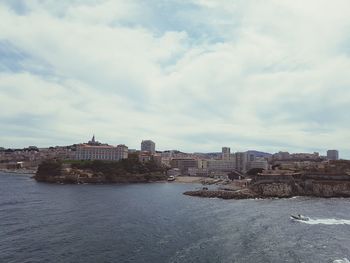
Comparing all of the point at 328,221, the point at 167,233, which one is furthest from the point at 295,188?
the point at 167,233

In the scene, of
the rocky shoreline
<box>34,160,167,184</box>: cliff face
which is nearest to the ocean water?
the rocky shoreline

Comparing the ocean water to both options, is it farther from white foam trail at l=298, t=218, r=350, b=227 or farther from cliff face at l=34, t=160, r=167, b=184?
cliff face at l=34, t=160, r=167, b=184

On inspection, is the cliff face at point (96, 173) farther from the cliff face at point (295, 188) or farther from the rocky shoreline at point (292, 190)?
the cliff face at point (295, 188)

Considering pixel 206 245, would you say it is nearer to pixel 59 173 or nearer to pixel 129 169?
pixel 59 173

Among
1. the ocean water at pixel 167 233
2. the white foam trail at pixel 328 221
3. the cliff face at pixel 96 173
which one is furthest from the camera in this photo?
the cliff face at pixel 96 173

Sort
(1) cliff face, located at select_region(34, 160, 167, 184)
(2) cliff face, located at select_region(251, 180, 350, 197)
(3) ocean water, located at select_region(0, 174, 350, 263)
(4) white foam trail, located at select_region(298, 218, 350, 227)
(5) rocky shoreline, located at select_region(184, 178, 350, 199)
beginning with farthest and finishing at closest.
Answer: (1) cliff face, located at select_region(34, 160, 167, 184) < (2) cliff face, located at select_region(251, 180, 350, 197) < (5) rocky shoreline, located at select_region(184, 178, 350, 199) < (4) white foam trail, located at select_region(298, 218, 350, 227) < (3) ocean water, located at select_region(0, 174, 350, 263)

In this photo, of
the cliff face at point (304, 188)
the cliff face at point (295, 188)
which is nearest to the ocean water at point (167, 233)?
the cliff face at point (295, 188)

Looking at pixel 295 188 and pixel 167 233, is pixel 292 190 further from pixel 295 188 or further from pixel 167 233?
pixel 167 233

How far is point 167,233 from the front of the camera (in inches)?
2105

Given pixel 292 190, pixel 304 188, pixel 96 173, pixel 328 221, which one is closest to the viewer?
pixel 328 221

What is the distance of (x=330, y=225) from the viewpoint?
62031 mm

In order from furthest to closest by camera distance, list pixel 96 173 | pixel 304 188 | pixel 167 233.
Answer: pixel 96 173 → pixel 304 188 → pixel 167 233

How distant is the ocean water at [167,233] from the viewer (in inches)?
1649

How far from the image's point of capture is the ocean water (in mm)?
41875
